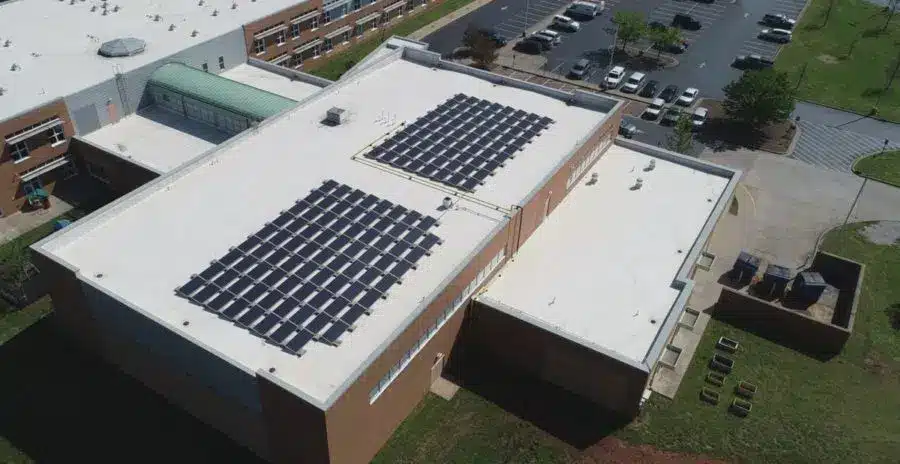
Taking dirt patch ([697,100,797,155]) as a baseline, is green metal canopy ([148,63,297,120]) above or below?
above

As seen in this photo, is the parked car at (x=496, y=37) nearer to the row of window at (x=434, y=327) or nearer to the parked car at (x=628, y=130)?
the parked car at (x=628, y=130)

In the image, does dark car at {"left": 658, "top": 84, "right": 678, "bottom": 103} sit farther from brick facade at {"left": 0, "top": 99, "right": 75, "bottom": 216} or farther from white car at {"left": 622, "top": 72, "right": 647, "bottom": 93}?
brick facade at {"left": 0, "top": 99, "right": 75, "bottom": 216}

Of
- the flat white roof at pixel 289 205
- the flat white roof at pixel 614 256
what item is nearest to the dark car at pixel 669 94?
the flat white roof at pixel 614 256

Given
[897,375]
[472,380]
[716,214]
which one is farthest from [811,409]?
[472,380]

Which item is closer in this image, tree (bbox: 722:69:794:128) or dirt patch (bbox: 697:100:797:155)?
tree (bbox: 722:69:794:128)

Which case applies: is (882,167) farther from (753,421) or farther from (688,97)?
(753,421)

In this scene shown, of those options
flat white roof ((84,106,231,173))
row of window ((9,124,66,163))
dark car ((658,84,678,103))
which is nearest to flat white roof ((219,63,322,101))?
flat white roof ((84,106,231,173))
